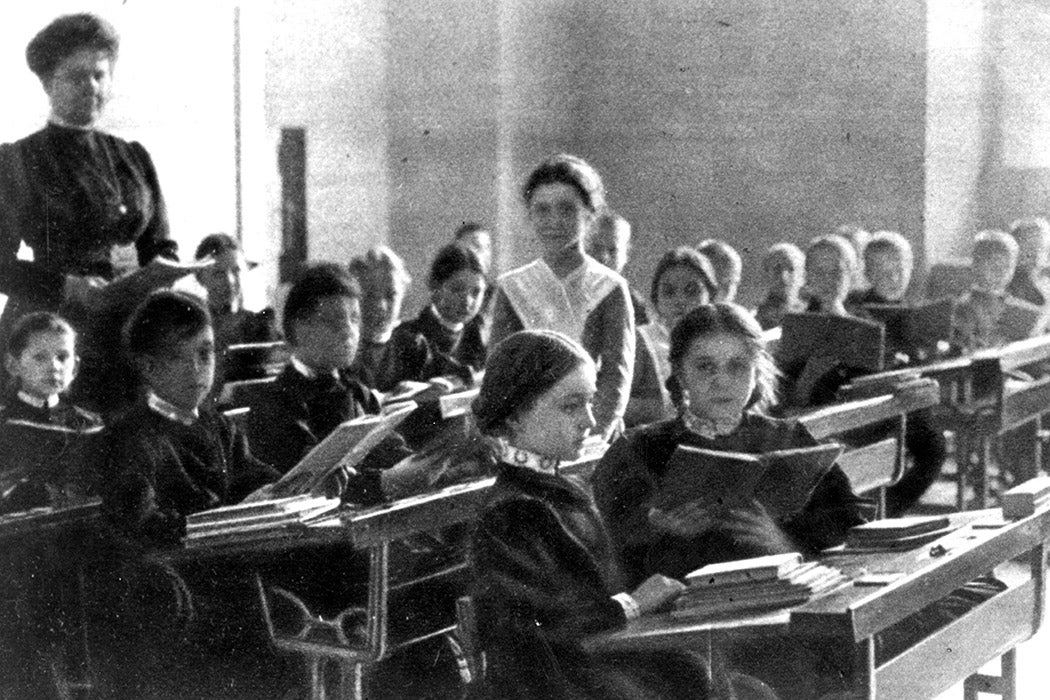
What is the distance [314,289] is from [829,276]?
2.46m

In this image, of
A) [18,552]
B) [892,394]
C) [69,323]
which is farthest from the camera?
[892,394]

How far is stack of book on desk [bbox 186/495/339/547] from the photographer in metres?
3.12

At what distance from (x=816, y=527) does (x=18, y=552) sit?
1763 millimetres

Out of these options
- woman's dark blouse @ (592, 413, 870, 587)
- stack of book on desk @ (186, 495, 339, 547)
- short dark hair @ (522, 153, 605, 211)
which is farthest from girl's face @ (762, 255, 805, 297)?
stack of book on desk @ (186, 495, 339, 547)

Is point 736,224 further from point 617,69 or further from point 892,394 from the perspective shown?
point 892,394

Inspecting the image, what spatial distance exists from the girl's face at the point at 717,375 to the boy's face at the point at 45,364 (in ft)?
5.10

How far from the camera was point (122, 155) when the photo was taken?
3975 mm

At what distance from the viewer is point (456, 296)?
596cm

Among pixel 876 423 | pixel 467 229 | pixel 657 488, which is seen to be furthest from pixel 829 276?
pixel 657 488

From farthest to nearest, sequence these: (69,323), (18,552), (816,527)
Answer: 1. (69,323)
2. (816,527)
3. (18,552)

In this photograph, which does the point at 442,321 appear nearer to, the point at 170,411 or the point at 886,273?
the point at 886,273

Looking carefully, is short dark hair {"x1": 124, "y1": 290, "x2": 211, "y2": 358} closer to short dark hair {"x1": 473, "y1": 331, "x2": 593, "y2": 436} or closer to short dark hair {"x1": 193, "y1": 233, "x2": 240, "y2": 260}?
short dark hair {"x1": 473, "y1": 331, "x2": 593, "y2": 436}

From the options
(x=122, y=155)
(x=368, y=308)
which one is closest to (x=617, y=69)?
(x=368, y=308)

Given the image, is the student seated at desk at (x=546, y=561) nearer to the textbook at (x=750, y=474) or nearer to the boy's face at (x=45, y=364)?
the textbook at (x=750, y=474)
